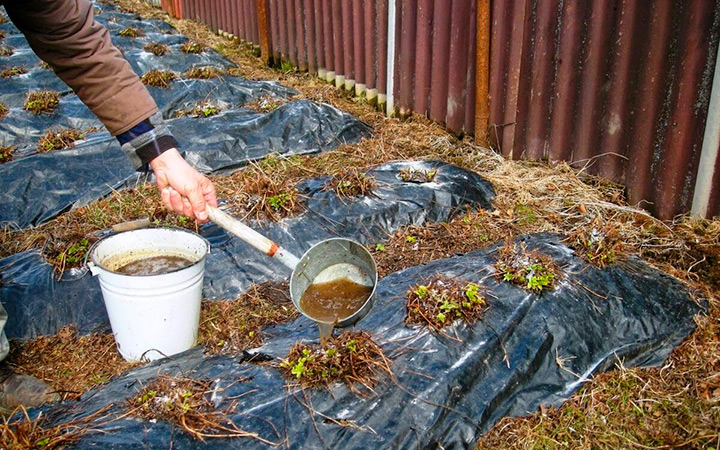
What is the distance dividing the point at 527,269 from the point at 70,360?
8.51 feet

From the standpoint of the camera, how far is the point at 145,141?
2.34 m

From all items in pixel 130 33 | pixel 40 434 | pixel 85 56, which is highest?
pixel 85 56

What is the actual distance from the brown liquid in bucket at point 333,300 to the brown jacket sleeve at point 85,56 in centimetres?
117

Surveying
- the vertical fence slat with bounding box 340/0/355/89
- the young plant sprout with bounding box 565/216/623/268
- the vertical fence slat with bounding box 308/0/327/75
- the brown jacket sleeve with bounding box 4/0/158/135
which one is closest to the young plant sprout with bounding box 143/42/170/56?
the vertical fence slat with bounding box 308/0/327/75

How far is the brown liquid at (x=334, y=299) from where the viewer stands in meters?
2.78

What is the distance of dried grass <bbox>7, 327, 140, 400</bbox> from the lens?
3.12 meters

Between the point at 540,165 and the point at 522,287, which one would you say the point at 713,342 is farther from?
the point at 540,165

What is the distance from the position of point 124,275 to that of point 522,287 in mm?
2032

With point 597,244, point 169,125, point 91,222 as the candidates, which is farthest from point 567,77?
point 91,222

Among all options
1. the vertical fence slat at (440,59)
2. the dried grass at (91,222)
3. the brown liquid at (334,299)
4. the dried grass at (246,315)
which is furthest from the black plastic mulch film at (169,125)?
the brown liquid at (334,299)

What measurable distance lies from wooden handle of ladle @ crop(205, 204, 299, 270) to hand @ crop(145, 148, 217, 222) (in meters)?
0.08

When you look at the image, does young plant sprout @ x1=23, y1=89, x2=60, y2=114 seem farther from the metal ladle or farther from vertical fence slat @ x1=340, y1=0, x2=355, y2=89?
the metal ladle

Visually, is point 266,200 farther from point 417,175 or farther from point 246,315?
point 417,175

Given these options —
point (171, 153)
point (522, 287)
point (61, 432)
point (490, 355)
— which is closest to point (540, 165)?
point (522, 287)
